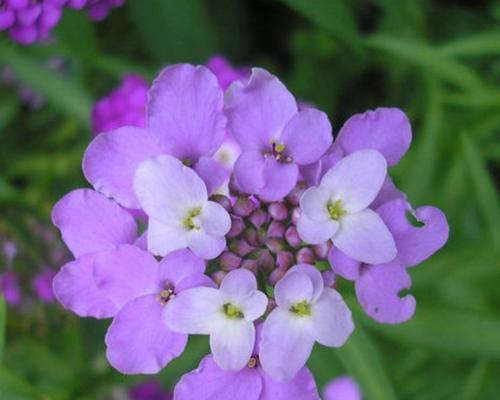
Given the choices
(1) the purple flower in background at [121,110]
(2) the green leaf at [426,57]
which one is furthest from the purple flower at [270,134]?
(2) the green leaf at [426,57]

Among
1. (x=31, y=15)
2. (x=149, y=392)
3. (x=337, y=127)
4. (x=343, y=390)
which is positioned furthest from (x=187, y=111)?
(x=337, y=127)

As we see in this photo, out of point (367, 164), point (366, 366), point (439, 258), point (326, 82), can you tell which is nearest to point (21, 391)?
point (366, 366)

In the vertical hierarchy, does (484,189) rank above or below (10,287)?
above

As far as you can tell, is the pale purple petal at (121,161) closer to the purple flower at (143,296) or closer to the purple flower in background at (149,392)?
the purple flower at (143,296)

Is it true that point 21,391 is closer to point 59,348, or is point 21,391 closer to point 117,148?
point 117,148

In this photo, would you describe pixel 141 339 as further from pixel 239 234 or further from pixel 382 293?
pixel 382 293

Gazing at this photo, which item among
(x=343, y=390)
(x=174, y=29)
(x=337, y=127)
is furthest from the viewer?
(x=337, y=127)

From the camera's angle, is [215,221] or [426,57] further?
[426,57]
